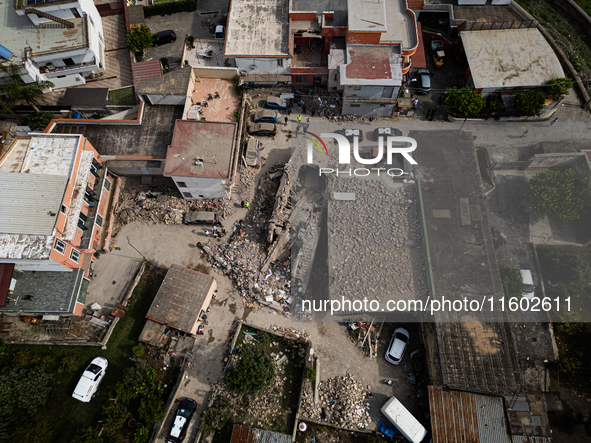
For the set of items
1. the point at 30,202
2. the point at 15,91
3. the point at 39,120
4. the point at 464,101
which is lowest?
the point at 30,202

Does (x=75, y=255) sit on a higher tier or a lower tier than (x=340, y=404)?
higher

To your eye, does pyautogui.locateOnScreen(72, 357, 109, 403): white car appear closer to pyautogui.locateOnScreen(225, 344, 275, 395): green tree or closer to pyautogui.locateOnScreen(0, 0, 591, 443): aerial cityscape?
pyautogui.locateOnScreen(0, 0, 591, 443): aerial cityscape

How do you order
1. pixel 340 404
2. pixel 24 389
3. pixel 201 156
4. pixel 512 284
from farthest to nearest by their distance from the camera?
pixel 201 156
pixel 512 284
pixel 340 404
pixel 24 389

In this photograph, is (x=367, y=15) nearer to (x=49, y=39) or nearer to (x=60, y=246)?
(x=49, y=39)

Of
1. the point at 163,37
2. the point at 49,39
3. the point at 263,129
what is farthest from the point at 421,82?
the point at 49,39

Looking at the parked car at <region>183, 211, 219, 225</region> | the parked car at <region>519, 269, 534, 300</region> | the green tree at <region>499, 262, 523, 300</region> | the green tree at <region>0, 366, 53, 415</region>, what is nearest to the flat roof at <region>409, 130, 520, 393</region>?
the green tree at <region>499, 262, 523, 300</region>

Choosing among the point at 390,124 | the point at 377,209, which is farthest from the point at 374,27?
the point at 377,209
